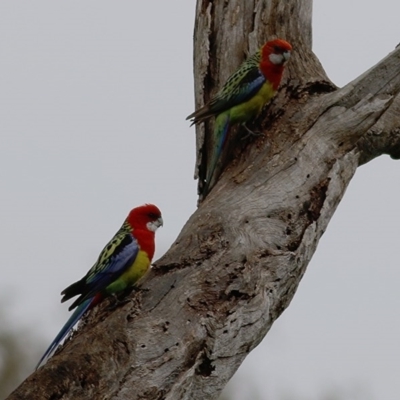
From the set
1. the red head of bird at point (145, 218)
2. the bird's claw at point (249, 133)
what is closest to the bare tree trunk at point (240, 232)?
the bird's claw at point (249, 133)

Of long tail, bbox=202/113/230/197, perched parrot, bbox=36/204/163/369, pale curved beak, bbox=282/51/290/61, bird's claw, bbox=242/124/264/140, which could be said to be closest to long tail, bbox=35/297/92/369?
perched parrot, bbox=36/204/163/369

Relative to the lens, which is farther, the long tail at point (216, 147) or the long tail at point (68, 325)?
the long tail at point (216, 147)

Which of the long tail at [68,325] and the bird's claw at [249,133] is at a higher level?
the bird's claw at [249,133]

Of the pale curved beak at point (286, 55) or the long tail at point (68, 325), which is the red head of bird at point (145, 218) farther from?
the pale curved beak at point (286, 55)

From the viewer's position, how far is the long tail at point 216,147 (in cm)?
684

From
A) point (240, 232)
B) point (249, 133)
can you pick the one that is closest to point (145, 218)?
point (240, 232)

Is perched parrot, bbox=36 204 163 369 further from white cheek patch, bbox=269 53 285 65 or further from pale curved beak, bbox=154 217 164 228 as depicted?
white cheek patch, bbox=269 53 285 65

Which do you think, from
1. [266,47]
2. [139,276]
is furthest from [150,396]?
[266,47]

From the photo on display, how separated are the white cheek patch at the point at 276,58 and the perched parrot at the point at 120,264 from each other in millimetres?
1276

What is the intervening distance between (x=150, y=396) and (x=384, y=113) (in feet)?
10.1

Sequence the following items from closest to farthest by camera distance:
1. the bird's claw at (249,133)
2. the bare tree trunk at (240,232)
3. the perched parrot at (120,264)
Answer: the bare tree trunk at (240,232)
the perched parrot at (120,264)
the bird's claw at (249,133)

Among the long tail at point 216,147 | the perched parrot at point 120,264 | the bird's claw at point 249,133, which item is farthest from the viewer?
the long tail at point 216,147

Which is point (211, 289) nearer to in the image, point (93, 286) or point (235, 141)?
point (93, 286)

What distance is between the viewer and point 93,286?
5.71 meters
